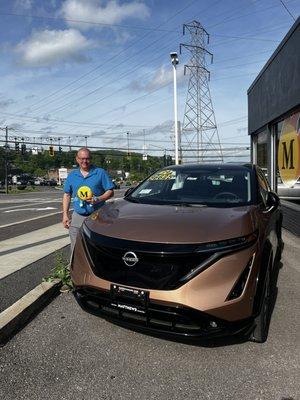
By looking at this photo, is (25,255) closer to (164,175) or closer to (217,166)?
(164,175)

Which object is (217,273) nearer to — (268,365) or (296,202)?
(268,365)

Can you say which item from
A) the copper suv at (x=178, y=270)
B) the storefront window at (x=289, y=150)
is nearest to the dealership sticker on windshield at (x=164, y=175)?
the copper suv at (x=178, y=270)

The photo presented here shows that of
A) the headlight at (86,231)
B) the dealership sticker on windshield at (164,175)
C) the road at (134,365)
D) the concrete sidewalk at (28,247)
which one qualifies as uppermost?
the dealership sticker on windshield at (164,175)

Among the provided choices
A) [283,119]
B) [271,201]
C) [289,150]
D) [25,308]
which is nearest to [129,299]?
[25,308]

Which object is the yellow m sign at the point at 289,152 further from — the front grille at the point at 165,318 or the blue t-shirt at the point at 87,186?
the front grille at the point at 165,318

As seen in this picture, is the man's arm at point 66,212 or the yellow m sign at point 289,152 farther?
the yellow m sign at point 289,152

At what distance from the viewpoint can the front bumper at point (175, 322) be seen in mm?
3445

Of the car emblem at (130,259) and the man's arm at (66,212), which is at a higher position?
the man's arm at (66,212)

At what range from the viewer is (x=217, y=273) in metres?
3.44

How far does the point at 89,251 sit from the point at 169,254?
2.72 ft

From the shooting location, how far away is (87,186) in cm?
580

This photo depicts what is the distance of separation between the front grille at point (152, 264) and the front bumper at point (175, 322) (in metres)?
0.16

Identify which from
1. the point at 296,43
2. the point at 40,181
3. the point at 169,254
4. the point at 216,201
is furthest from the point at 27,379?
the point at 40,181

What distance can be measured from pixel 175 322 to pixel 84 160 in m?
2.87
